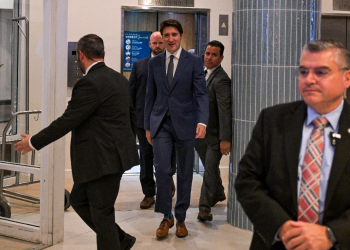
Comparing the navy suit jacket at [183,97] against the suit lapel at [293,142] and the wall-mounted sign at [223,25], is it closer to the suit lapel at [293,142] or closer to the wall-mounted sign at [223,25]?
the suit lapel at [293,142]

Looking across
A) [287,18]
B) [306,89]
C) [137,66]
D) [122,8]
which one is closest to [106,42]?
[122,8]

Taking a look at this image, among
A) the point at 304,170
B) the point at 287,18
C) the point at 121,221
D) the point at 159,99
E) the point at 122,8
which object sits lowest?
the point at 121,221

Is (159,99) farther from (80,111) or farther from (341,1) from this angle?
(341,1)

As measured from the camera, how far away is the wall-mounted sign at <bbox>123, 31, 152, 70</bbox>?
263 inches

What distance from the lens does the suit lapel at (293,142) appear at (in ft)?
5.37

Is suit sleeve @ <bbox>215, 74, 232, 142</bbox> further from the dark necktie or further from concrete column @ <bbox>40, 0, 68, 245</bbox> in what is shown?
concrete column @ <bbox>40, 0, 68, 245</bbox>

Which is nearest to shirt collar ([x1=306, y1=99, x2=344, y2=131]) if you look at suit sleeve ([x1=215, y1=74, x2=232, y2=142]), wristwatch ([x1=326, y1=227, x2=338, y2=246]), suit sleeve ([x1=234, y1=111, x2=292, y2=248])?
suit sleeve ([x1=234, y1=111, x2=292, y2=248])

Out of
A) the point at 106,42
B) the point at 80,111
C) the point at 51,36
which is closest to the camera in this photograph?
the point at 80,111

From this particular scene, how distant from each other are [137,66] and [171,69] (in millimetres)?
998

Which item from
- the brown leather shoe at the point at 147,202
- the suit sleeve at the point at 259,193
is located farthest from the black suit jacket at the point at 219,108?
the suit sleeve at the point at 259,193

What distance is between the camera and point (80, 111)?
9.77 ft

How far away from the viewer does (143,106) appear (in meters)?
4.99

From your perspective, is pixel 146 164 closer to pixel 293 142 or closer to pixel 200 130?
pixel 200 130

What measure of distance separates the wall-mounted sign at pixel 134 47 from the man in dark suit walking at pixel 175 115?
2.66 m
